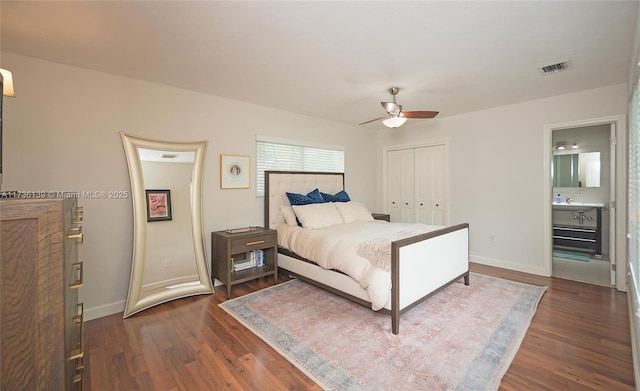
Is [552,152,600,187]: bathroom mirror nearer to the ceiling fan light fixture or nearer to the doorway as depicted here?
the doorway

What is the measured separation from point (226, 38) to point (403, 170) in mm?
4146

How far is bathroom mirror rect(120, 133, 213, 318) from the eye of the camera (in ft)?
9.75

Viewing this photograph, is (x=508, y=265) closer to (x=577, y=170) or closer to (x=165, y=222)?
(x=577, y=170)

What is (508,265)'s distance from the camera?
4.26m

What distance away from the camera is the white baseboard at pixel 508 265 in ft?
13.1

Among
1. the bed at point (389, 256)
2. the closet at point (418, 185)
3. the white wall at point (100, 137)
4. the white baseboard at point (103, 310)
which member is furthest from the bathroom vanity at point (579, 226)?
the white baseboard at point (103, 310)

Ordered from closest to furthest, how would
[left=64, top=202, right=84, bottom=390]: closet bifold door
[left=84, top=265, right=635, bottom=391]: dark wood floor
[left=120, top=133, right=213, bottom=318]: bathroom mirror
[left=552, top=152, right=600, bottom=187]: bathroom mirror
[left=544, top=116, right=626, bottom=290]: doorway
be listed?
1. [left=64, top=202, right=84, bottom=390]: closet bifold door
2. [left=84, top=265, right=635, bottom=391]: dark wood floor
3. [left=120, top=133, right=213, bottom=318]: bathroom mirror
4. [left=544, top=116, right=626, bottom=290]: doorway
5. [left=552, top=152, right=600, bottom=187]: bathroom mirror

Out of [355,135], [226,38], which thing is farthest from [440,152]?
[226,38]

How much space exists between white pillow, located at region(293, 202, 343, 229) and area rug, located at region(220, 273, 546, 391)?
856 mm

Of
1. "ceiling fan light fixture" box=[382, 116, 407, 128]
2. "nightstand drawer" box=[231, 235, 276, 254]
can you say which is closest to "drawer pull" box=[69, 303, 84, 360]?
"nightstand drawer" box=[231, 235, 276, 254]

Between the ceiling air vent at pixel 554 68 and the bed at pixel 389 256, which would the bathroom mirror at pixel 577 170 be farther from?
the bed at pixel 389 256

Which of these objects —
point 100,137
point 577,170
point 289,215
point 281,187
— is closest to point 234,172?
point 281,187

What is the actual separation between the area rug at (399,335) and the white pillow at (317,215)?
0.86 metres

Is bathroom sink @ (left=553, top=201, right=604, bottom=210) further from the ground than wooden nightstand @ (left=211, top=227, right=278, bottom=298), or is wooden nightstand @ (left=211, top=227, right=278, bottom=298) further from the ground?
bathroom sink @ (left=553, top=201, right=604, bottom=210)
